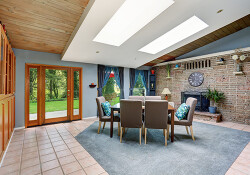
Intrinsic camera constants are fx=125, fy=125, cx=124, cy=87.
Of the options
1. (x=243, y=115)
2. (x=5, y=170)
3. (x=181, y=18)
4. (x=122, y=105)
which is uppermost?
(x=181, y=18)

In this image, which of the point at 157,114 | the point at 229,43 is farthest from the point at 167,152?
the point at 229,43

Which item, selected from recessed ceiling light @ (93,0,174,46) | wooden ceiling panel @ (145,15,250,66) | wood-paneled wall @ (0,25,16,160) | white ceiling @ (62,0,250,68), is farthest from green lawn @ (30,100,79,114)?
wooden ceiling panel @ (145,15,250,66)

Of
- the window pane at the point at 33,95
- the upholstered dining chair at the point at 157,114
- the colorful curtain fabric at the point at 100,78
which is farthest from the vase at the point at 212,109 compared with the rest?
the window pane at the point at 33,95

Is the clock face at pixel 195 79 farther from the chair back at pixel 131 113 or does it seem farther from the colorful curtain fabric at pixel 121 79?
the chair back at pixel 131 113

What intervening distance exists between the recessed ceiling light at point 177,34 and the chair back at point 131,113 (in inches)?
92.3

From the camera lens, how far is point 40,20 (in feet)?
8.64

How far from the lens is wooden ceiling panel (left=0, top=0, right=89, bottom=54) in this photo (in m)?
2.26

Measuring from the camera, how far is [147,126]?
107 inches

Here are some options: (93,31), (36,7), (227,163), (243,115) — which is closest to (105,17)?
(93,31)

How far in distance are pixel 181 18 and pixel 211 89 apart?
3257 mm

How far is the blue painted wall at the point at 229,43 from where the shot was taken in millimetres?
4262

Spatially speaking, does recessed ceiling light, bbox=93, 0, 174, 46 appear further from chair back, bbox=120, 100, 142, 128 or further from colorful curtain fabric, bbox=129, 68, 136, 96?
colorful curtain fabric, bbox=129, 68, 136, 96

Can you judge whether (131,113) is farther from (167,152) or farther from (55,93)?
(55,93)

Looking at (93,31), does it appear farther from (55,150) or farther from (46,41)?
(55,150)
